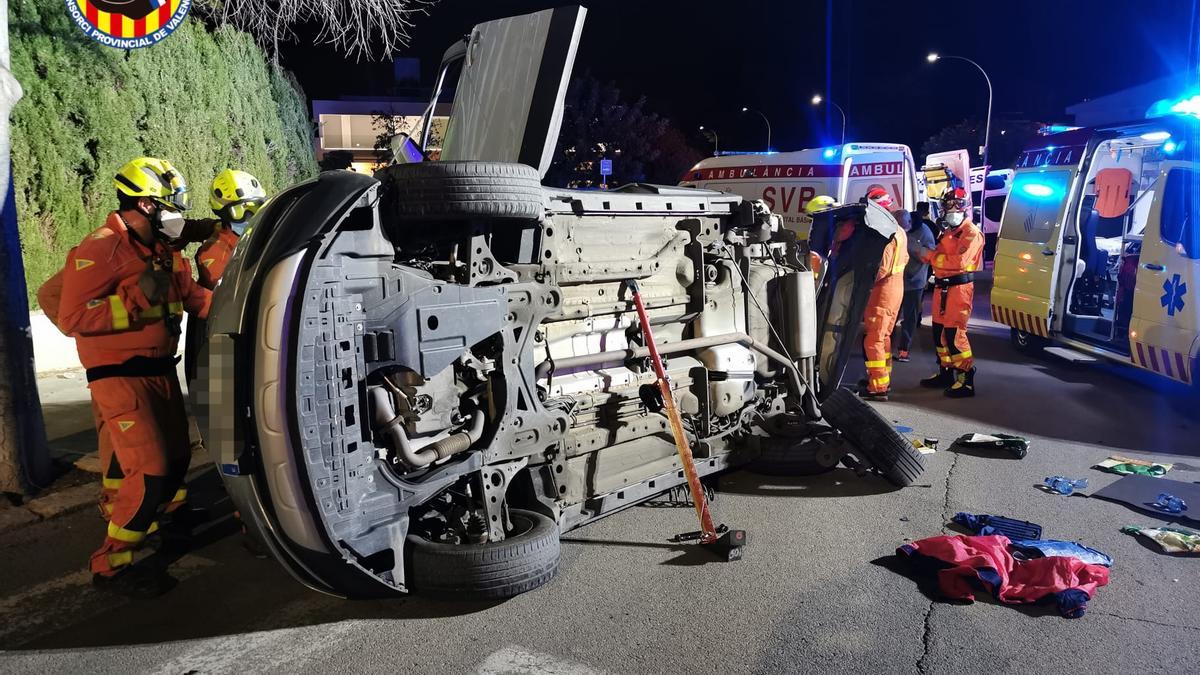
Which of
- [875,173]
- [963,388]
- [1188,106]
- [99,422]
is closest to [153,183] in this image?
[99,422]

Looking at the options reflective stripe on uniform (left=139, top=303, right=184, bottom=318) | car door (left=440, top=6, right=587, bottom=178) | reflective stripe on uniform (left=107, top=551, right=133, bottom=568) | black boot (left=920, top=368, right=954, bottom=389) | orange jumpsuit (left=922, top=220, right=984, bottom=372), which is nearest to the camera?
reflective stripe on uniform (left=107, top=551, right=133, bottom=568)

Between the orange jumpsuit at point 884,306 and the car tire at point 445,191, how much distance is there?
476 centimetres

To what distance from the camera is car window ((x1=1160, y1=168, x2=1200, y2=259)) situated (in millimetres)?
6824

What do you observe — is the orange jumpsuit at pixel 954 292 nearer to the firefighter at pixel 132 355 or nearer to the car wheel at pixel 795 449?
the car wheel at pixel 795 449

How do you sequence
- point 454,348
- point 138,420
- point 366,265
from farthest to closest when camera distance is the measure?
point 138,420, point 454,348, point 366,265

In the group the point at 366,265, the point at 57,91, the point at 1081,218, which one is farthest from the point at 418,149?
the point at 1081,218

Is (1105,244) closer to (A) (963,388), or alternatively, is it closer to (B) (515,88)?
(A) (963,388)

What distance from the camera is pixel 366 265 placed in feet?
10.8

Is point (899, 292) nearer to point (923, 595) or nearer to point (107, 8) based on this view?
point (923, 595)

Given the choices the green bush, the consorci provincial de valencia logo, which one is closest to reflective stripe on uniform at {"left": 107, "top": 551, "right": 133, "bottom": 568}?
the consorci provincial de valencia logo

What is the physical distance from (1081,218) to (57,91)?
36.1ft

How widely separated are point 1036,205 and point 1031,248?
1.71 ft

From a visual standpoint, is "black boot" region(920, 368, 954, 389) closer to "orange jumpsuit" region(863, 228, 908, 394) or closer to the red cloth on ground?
"orange jumpsuit" region(863, 228, 908, 394)

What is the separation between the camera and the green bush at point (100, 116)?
28.0 feet
